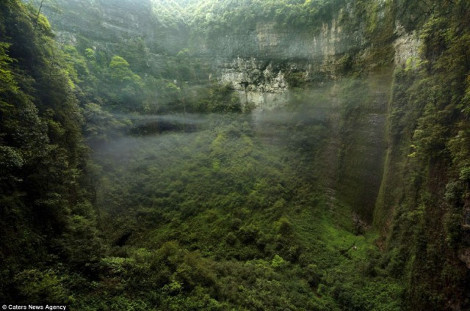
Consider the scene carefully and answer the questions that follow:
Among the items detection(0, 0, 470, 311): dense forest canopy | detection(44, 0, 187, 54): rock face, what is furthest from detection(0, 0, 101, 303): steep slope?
detection(44, 0, 187, 54): rock face

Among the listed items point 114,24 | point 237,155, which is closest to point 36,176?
point 237,155

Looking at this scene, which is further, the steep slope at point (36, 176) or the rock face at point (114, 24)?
the rock face at point (114, 24)

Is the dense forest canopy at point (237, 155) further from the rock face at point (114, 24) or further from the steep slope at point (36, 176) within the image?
the rock face at point (114, 24)

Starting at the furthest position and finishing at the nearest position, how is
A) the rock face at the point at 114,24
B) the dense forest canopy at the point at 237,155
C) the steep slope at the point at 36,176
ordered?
the rock face at the point at 114,24 < the dense forest canopy at the point at 237,155 < the steep slope at the point at 36,176

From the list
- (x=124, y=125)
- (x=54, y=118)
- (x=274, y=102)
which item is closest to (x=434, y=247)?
(x=54, y=118)

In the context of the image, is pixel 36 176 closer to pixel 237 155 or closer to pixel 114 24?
pixel 237 155

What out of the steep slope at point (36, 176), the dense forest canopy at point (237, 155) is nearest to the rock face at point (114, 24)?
the dense forest canopy at point (237, 155)

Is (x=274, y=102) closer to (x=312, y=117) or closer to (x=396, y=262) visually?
(x=312, y=117)

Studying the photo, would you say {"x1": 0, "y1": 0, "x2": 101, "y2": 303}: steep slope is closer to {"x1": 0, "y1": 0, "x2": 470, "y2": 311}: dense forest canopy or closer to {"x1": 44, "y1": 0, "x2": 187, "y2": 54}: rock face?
{"x1": 0, "y1": 0, "x2": 470, "y2": 311}: dense forest canopy

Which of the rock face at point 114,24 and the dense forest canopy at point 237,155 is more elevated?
the rock face at point 114,24
